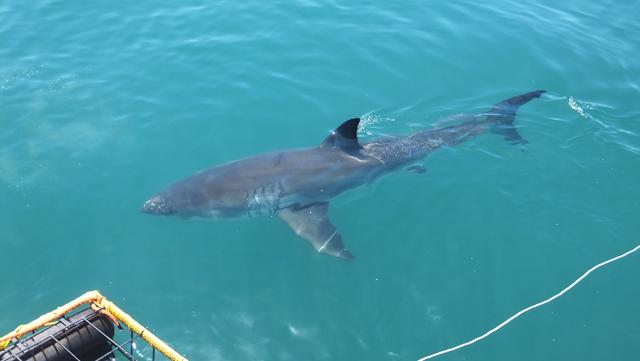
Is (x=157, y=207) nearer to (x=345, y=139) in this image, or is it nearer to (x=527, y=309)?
(x=345, y=139)

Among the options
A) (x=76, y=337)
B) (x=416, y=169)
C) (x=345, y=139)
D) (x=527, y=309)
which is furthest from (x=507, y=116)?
(x=76, y=337)

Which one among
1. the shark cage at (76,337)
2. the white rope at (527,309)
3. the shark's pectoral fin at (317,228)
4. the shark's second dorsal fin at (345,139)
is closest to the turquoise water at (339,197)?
the white rope at (527,309)

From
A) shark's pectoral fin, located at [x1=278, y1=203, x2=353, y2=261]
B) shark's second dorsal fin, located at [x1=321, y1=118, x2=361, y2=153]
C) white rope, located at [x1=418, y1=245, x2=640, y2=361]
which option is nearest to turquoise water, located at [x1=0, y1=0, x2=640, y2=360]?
white rope, located at [x1=418, y1=245, x2=640, y2=361]

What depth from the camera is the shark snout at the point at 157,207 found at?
36.1 feet

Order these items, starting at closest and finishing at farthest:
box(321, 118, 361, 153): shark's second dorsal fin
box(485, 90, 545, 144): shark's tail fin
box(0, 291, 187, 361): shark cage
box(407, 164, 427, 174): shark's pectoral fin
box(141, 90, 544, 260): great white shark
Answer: box(0, 291, 187, 361): shark cage < box(141, 90, 544, 260): great white shark < box(321, 118, 361, 153): shark's second dorsal fin < box(407, 164, 427, 174): shark's pectoral fin < box(485, 90, 545, 144): shark's tail fin

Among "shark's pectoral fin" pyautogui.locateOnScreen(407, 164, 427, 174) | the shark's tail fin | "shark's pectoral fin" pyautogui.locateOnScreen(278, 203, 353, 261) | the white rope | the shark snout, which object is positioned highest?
the shark's tail fin

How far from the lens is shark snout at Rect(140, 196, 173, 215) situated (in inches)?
434

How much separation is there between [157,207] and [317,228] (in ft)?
10.2

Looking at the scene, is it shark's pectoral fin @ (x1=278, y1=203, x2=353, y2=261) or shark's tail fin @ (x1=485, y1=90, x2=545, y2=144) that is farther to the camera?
shark's tail fin @ (x1=485, y1=90, x2=545, y2=144)

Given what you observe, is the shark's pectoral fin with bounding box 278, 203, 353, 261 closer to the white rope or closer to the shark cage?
the white rope

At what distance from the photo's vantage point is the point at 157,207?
11.0m

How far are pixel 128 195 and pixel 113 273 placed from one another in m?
2.17

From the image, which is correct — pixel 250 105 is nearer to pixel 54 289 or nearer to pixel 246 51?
pixel 246 51

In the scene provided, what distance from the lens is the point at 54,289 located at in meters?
9.80
